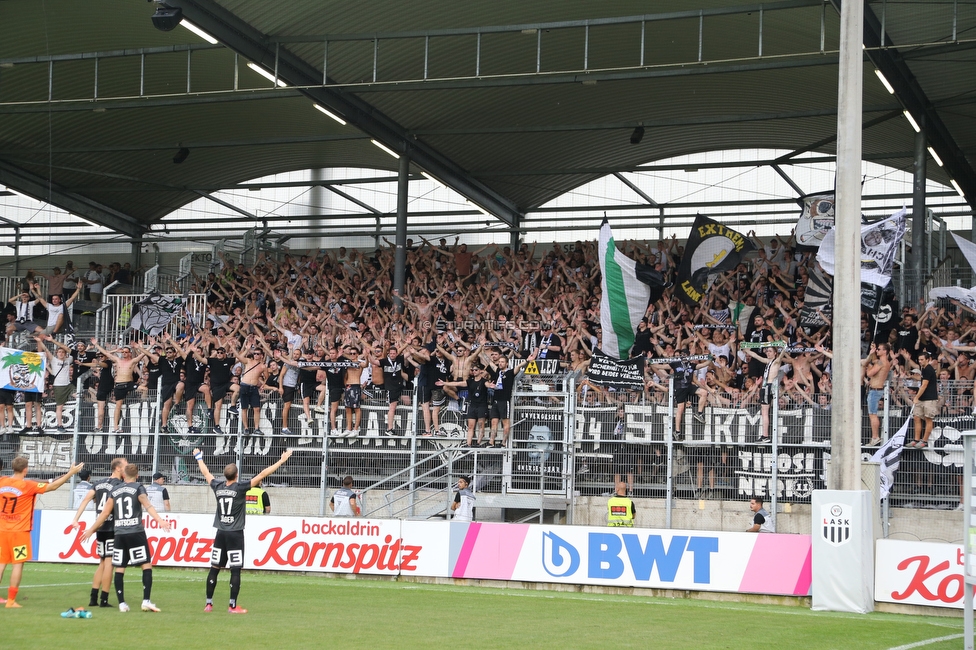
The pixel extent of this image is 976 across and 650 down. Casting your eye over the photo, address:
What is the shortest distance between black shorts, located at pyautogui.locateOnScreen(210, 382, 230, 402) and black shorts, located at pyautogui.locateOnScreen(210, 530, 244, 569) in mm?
9808

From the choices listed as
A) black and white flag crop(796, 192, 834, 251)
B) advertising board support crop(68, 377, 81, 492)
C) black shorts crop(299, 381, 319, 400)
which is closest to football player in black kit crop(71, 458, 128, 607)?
black shorts crop(299, 381, 319, 400)

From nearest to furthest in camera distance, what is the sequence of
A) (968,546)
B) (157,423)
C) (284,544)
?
1. (968,546)
2. (284,544)
3. (157,423)

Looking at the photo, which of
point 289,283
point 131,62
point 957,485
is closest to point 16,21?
point 131,62

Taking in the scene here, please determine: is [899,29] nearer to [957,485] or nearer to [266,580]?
[957,485]

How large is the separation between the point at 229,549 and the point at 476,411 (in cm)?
860

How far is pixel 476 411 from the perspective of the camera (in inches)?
875

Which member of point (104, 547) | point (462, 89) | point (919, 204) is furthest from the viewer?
point (462, 89)

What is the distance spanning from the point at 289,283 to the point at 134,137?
6.61 m

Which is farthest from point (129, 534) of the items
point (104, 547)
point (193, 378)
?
point (193, 378)

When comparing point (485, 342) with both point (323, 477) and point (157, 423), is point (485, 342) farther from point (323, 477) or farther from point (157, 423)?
point (157, 423)

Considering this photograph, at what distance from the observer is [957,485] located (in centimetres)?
1880

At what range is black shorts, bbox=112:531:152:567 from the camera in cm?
1409

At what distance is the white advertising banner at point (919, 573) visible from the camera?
16109 mm

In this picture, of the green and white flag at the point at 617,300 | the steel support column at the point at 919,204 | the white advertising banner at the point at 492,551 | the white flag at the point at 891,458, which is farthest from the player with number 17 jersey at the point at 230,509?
the steel support column at the point at 919,204
